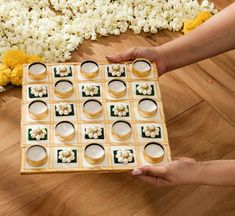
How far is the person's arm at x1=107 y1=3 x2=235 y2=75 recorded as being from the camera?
4.73 feet

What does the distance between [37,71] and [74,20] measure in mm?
514

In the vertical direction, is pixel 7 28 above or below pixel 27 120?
above

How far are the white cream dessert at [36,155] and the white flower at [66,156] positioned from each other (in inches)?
1.5

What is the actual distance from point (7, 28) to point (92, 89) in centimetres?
58

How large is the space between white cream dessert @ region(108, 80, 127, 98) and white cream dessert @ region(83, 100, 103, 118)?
0.05 metres

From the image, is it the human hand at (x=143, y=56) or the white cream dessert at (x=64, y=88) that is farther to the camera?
the human hand at (x=143, y=56)

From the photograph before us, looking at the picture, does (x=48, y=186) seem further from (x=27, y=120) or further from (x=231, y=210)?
(x=231, y=210)

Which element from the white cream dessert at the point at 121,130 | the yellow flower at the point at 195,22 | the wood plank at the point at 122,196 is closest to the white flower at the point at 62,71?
the white cream dessert at the point at 121,130

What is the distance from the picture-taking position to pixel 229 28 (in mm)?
1422

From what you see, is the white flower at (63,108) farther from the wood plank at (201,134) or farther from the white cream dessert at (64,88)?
the wood plank at (201,134)

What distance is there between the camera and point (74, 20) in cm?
182

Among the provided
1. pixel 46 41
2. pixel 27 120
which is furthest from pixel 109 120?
pixel 46 41

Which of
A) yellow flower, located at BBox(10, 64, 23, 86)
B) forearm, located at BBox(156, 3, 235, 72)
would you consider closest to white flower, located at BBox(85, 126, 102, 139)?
forearm, located at BBox(156, 3, 235, 72)

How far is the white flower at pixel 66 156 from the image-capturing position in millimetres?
1205
